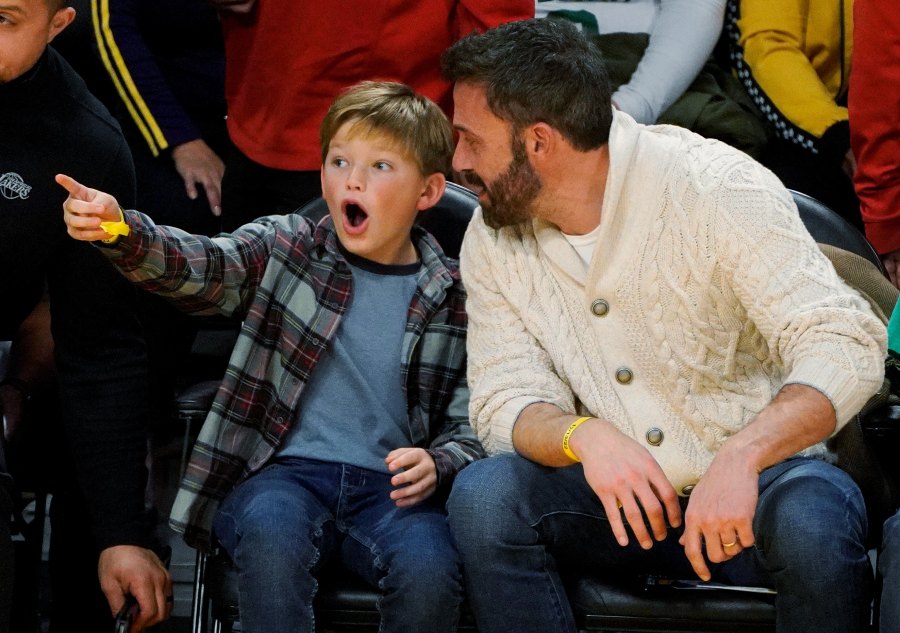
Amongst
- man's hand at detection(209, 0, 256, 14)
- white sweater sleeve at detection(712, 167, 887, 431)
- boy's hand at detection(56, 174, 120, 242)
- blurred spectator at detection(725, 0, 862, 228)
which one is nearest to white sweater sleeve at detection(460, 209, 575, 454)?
white sweater sleeve at detection(712, 167, 887, 431)

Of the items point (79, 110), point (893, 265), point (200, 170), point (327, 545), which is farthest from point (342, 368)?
point (893, 265)

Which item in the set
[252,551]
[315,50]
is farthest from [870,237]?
[252,551]

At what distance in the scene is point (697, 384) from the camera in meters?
2.57

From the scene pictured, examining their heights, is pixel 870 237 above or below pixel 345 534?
above

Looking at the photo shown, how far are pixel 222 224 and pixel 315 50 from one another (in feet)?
1.74

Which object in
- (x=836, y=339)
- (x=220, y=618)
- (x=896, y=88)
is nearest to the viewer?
(x=836, y=339)

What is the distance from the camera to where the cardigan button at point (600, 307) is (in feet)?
8.50

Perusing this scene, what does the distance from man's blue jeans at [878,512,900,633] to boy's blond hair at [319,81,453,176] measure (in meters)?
1.24

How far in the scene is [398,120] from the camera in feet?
9.42

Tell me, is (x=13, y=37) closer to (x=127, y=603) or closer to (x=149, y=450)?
(x=149, y=450)

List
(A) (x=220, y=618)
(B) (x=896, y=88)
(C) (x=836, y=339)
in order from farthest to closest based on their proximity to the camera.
Result: 1. (B) (x=896, y=88)
2. (A) (x=220, y=618)
3. (C) (x=836, y=339)

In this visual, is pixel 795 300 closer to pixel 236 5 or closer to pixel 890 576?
pixel 890 576

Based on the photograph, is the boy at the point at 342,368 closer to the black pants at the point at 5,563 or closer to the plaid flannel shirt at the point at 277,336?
the plaid flannel shirt at the point at 277,336

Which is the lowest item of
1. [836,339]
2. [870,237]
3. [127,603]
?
[127,603]
